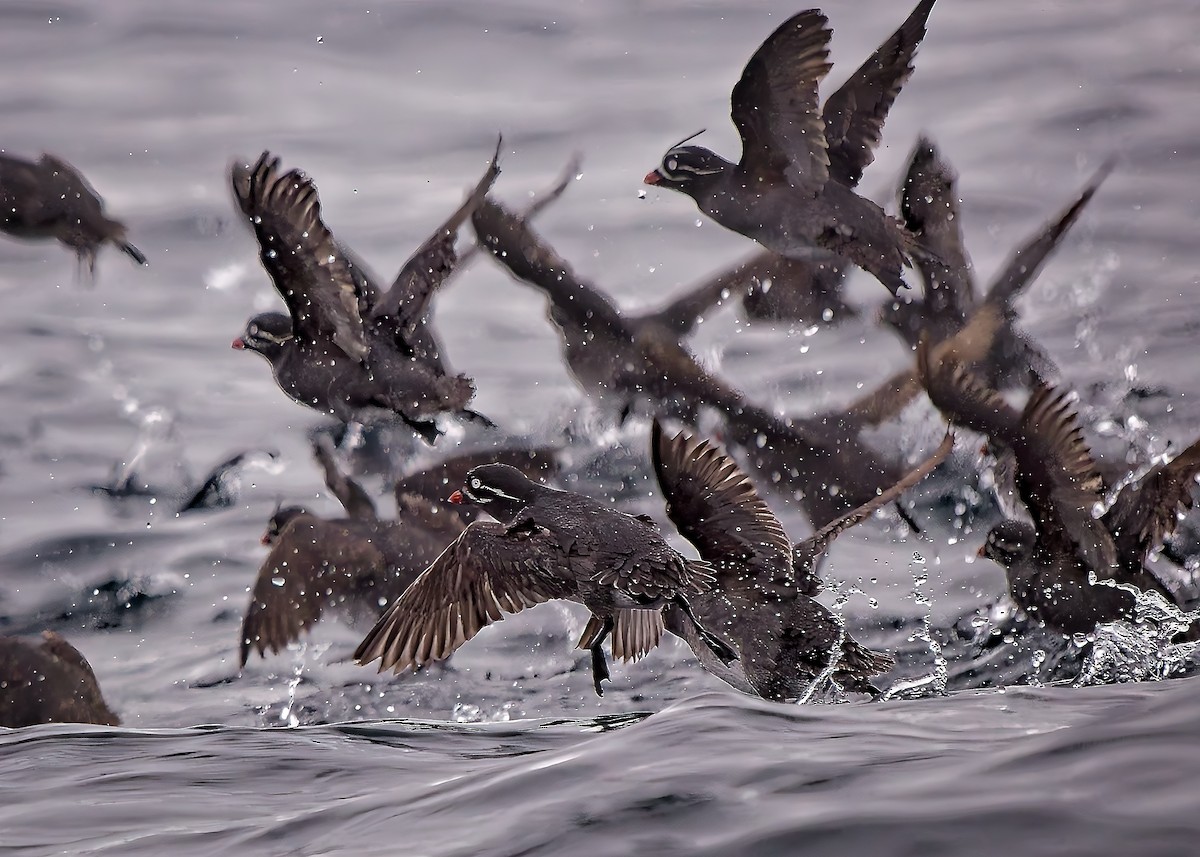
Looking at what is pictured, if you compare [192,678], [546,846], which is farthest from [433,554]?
[546,846]

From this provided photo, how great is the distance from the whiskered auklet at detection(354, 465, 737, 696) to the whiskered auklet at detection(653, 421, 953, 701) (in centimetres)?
47

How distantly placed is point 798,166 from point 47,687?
494 centimetres

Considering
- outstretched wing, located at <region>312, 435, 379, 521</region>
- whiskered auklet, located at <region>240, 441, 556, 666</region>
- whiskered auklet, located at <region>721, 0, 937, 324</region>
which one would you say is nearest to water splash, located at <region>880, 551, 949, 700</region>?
whiskered auklet, located at <region>721, 0, 937, 324</region>

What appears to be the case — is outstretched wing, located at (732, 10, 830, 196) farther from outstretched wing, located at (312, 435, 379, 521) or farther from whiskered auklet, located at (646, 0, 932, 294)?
outstretched wing, located at (312, 435, 379, 521)

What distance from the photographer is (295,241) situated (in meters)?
7.04

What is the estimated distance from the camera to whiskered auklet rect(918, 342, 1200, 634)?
6598 mm

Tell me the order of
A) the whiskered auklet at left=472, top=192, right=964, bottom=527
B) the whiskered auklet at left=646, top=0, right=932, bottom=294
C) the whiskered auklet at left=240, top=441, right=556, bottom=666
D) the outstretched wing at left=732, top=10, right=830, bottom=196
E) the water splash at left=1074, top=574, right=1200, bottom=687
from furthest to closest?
the whiskered auklet at left=472, top=192, right=964, bottom=527, the whiskered auklet at left=646, top=0, right=932, bottom=294, the outstretched wing at left=732, top=10, right=830, bottom=196, the whiskered auklet at left=240, top=441, right=556, bottom=666, the water splash at left=1074, top=574, right=1200, bottom=687

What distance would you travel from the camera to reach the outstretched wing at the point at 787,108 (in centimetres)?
783

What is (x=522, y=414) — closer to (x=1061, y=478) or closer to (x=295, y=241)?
(x=295, y=241)

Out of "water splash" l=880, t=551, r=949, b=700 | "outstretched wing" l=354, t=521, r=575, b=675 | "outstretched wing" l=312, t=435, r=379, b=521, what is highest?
"outstretched wing" l=312, t=435, r=379, b=521

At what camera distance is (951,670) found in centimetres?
693

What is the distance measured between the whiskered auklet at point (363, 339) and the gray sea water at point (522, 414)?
1.32m

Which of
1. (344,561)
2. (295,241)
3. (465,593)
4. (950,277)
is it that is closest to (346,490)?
(344,561)

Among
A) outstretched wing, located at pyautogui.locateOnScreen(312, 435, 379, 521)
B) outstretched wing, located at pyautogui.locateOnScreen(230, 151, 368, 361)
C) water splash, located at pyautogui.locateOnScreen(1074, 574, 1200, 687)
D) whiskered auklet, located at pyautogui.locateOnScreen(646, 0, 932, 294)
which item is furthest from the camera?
outstretched wing, located at pyautogui.locateOnScreen(312, 435, 379, 521)
